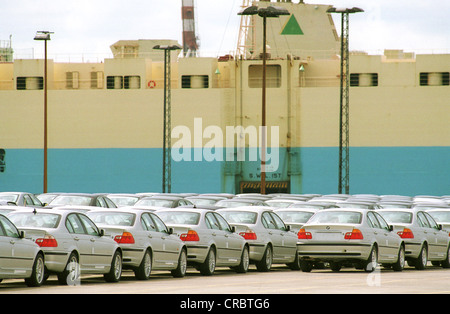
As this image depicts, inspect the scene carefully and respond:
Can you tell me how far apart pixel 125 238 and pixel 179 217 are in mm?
2876

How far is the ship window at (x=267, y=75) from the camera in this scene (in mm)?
68062

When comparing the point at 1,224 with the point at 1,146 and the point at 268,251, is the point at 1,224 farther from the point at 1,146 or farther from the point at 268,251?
the point at 1,146

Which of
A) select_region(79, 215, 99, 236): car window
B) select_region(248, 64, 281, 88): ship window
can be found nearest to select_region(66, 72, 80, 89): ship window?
select_region(248, 64, 281, 88): ship window

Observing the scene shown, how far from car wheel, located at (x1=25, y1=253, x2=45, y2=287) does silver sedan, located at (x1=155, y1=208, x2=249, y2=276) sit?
4581 millimetres

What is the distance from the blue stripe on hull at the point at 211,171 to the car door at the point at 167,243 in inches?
1818

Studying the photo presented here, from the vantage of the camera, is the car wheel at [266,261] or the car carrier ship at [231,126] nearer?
the car wheel at [266,261]

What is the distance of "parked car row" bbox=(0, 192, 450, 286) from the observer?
637 inches

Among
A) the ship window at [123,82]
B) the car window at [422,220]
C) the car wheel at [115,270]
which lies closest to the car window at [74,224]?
the car wheel at [115,270]

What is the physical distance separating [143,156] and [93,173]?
375 centimetres

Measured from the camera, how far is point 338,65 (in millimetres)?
70000

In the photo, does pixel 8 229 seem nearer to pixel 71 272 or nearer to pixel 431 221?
pixel 71 272

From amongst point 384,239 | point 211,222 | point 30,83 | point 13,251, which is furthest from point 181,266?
point 30,83

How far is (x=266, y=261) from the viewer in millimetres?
22266

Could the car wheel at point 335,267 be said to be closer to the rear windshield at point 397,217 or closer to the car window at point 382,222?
the car window at point 382,222
